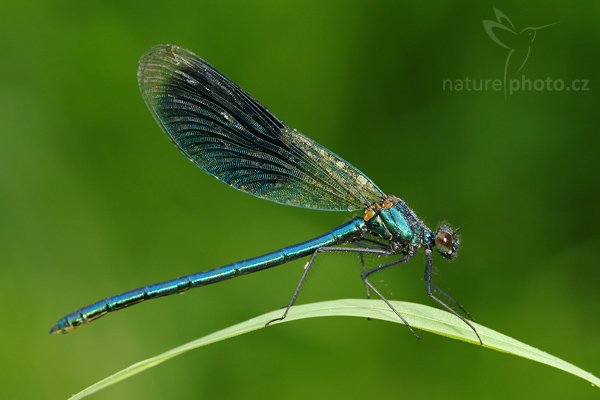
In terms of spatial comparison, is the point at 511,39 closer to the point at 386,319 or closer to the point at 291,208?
the point at 291,208

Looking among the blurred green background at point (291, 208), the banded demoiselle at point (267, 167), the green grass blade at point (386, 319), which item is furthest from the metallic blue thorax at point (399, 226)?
the green grass blade at point (386, 319)

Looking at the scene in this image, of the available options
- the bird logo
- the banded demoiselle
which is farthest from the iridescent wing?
the bird logo

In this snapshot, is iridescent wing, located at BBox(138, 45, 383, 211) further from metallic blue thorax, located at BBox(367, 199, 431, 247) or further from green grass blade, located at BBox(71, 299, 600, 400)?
green grass blade, located at BBox(71, 299, 600, 400)

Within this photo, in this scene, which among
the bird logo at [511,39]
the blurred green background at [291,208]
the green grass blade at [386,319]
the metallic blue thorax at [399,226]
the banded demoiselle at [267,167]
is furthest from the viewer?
the bird logo at [511,39]

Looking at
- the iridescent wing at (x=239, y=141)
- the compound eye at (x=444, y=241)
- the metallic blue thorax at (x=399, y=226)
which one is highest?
the iridescent wing at (x=239, y=141)

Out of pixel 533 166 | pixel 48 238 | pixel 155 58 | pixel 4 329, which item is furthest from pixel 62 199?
pixel 533 166

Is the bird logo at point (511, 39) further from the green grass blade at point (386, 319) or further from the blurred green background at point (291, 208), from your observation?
the green grass blade at point (386, 319)
